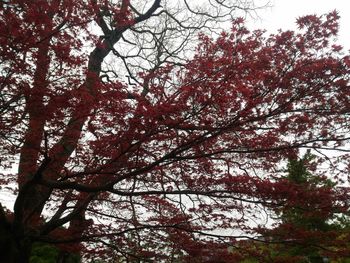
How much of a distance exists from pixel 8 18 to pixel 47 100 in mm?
1129

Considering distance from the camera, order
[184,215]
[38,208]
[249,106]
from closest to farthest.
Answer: [249,106], [38,208], [184,215]

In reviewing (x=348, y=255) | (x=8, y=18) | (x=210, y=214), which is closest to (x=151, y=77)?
A: (x=8, y=18)

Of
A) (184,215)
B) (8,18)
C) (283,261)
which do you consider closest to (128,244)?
(184,215)

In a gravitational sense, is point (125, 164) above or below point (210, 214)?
above

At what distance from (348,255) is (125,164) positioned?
3.58 m

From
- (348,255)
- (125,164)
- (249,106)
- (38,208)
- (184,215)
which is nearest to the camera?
(249,106)

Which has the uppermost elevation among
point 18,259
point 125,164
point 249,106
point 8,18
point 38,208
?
point 8,18

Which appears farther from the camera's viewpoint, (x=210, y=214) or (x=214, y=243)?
(x=210, y=214)

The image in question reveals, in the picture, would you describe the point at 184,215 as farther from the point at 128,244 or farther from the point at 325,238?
the point at 325,238

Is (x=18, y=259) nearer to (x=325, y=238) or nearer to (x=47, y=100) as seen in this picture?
(x=47, y=100)

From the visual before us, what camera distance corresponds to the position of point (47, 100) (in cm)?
501

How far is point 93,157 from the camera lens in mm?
6215

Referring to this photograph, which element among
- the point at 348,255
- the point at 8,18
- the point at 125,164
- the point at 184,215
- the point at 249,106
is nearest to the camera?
the point at 8,18

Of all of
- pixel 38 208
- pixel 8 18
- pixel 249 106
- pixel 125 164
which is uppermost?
pixel 8 18
